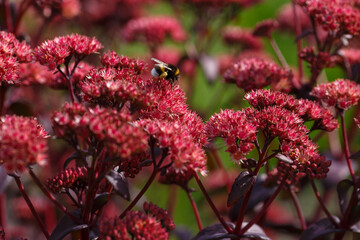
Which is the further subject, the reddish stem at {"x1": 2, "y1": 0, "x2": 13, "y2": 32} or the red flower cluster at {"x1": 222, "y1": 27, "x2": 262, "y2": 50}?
the red flower cluster at {"x1": 222, "y1": 27, "x2": 262, "y2": 50}

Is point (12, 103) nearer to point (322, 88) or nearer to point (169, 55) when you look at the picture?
point (322, 88)

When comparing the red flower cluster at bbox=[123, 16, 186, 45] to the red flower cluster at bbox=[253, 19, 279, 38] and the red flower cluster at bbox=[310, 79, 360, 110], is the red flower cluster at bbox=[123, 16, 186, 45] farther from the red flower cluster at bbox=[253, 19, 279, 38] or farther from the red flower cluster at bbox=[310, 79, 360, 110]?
the red flower cluster at bbox=[310, 79, 360, 110]

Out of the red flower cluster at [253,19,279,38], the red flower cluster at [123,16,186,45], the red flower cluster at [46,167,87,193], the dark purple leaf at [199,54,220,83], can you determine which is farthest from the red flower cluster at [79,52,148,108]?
the red flower cluster at [123,16,186,45]

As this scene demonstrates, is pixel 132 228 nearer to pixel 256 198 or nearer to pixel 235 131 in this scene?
pixel 235 131

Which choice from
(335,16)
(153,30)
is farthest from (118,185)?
(153,30)

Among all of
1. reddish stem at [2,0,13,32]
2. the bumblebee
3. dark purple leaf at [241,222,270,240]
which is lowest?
dark purple leaf at [241,222,270,240]

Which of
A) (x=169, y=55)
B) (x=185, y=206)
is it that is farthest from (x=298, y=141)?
(x=185, y=206)

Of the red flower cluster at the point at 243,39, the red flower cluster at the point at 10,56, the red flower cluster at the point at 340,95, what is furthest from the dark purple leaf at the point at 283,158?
the red flower cluster at the point at 243,39
